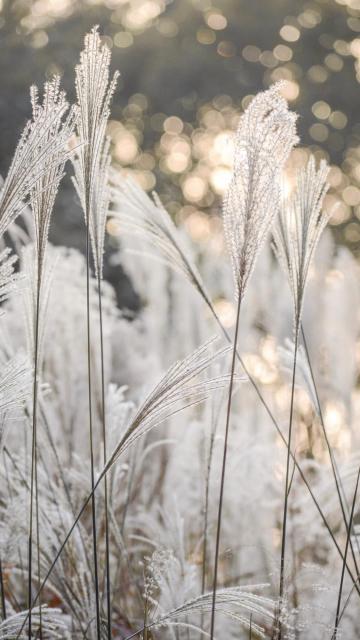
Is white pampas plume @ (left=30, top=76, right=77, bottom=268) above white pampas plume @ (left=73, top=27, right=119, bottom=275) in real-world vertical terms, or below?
below

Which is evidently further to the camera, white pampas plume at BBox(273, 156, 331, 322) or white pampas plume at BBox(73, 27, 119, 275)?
white pampas plume at BBox(273, 156, 331, 322)

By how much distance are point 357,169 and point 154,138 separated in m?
2.55

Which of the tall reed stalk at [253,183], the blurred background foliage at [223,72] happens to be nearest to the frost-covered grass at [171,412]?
the tall reed stalk at [253,183]

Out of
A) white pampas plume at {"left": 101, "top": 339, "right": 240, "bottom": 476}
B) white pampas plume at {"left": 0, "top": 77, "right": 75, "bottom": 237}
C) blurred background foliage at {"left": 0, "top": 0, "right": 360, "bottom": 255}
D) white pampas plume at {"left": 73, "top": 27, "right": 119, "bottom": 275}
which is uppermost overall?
blurred background foliage at {"left": 0, "top": 0, "right": 360, "bottom": 255}

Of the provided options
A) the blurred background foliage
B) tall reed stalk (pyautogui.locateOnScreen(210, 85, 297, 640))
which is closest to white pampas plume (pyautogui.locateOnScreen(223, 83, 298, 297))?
tall reed stalk (pyautogui.locateOnScreen(210, 85, 297, 640))

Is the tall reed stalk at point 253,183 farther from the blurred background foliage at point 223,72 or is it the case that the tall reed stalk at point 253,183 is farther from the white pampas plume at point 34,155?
the blurred background foliage at point 223,72

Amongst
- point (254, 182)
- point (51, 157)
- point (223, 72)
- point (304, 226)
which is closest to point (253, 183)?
point (254, 182)

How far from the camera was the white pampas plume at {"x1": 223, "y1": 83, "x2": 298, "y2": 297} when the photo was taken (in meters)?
1.11

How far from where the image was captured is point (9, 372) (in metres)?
1.11

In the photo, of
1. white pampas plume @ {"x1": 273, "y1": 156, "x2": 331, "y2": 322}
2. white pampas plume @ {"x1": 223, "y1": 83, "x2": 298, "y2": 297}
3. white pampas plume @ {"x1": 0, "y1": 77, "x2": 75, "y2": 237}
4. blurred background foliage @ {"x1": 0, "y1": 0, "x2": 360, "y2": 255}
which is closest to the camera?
white pampas plume @ {"x1": 0, "y1": 77, "x2": 75, "y2": 237}

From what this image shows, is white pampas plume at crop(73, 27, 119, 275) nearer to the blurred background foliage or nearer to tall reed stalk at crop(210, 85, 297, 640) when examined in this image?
tall reed stalk at crop(210, 85, 297, 640)

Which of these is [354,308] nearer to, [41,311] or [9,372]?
[41,311]

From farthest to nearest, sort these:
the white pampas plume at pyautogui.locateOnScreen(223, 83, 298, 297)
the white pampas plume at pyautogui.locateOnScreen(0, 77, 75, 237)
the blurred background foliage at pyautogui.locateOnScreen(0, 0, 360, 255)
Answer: the blurred background foliage at pyautogui.locateOnScreen(0, 0, 360, 255) < the white pampas plume at pyautogui.locateOnScreen(223, 83, 298, 297) < the white pampas plume at pyautogui.locateOnScreen(0, 77, 75, 237)

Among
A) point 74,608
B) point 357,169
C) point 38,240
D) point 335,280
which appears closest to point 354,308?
point 335,280
